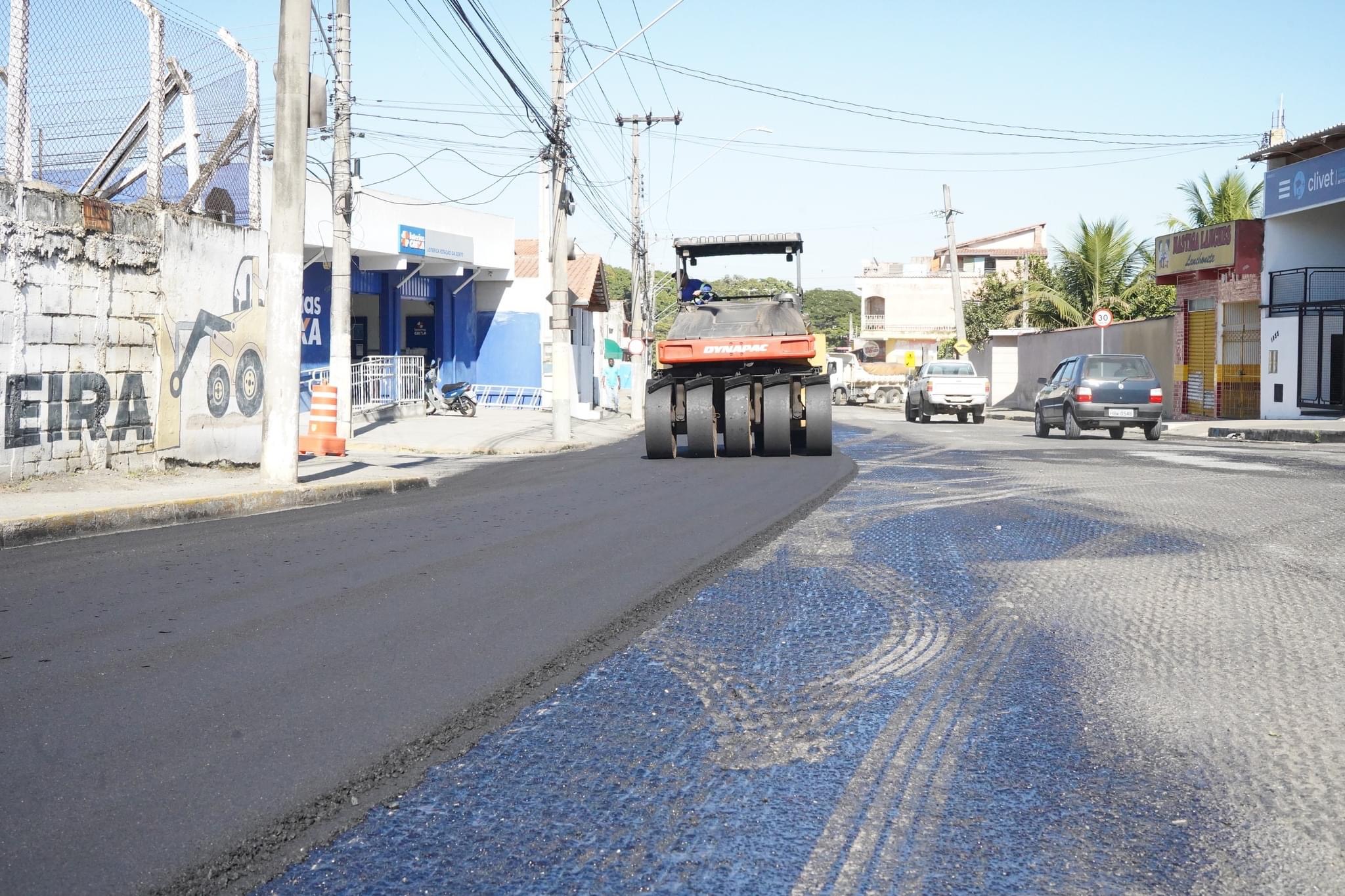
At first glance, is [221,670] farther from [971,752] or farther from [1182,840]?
[1182,840]

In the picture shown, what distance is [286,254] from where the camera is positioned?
41.1 ft

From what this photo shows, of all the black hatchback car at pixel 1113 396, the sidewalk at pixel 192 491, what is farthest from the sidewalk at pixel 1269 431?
the sidewalk at pixel 192 491

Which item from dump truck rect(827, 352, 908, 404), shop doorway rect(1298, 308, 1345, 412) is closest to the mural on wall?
shop doorway rect(1298, 308, 1345, 412)

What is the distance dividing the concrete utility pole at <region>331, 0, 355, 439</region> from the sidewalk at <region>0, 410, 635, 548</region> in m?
1.74

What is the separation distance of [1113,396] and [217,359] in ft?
50.4

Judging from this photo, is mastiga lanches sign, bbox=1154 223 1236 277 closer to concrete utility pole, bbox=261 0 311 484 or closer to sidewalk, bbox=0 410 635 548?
sidewalk, bbox=0 410 635 548

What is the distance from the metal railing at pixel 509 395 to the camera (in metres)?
38.1

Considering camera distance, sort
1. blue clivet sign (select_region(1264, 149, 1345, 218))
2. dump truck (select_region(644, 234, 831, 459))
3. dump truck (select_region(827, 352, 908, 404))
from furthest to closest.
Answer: dump truck (select_region(827, 352, 908, 404)), blue clivet sign (select_region(1264, 149, 1345, 218)), dump truck (select_region(644, 234, 831, 459))

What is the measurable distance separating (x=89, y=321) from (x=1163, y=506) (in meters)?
10.1

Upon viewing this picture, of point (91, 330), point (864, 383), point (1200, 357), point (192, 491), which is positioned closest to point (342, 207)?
point (91, 330)

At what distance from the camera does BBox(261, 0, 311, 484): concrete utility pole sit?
12.5 m

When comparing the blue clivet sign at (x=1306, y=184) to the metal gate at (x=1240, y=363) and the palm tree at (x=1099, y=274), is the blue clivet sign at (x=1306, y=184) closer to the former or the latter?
the metal gate at (x=1240, y=363)

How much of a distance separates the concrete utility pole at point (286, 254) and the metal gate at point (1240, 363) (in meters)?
25.6

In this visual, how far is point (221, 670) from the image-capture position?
514 centimetres
